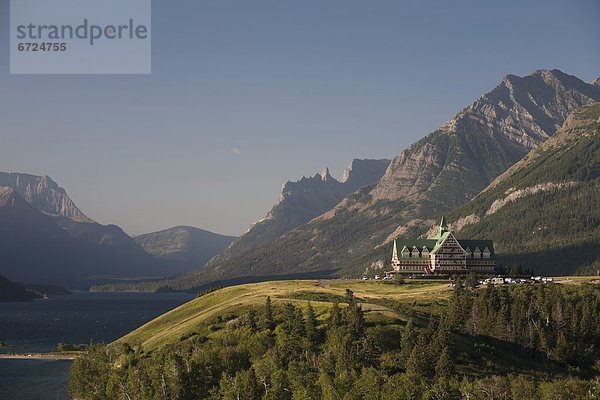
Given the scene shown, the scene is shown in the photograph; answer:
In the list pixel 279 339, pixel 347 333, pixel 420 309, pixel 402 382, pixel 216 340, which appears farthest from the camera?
pixel 420 309

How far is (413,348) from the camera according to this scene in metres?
128

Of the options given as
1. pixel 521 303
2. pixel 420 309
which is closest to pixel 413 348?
pixel 420 309

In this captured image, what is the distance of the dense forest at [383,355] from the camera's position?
113750 millimetres

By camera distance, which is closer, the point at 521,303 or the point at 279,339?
the point at 279,339

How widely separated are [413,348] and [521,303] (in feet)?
191

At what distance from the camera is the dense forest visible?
11375 centimetres

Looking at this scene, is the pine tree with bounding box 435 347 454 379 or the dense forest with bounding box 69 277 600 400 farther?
the pine tree with bounding box 435 347 454 379

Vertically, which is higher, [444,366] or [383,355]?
[383,355]

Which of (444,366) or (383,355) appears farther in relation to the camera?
(383,355)

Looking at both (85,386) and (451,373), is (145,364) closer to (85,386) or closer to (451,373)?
(85,386)

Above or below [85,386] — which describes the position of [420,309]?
above

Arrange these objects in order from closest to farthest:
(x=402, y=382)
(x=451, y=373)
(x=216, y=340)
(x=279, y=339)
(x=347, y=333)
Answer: (x=402, y=382) → (x=451, y=373) → (x=347, y=333) → (x=279, y=339) → (x=216, y=340)

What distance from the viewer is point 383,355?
13238 cm

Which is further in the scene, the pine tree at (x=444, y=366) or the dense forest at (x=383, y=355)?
the pine tree at (x=444, y=366)
